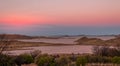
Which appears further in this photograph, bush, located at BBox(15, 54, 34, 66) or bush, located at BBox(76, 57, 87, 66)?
bush, located at BBox(15, 54, 34, 66)

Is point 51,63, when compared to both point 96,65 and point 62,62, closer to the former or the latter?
point 62,62

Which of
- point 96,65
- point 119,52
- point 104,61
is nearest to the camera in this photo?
point 96,65

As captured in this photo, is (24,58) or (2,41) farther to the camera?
(24,58)

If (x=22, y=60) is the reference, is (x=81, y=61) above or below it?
below

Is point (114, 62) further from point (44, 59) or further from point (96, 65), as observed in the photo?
point (44, 59)

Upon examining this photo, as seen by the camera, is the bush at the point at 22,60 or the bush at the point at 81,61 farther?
the bush at the point at 22,60

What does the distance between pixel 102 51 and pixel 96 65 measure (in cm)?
1031

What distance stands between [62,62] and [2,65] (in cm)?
999

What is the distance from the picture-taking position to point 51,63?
23.0 m

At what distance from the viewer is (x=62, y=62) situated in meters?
23.2

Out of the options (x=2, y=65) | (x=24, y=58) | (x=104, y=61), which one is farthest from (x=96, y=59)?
(x=2, y=65)

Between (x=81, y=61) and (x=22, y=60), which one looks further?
(x=22, y=60)

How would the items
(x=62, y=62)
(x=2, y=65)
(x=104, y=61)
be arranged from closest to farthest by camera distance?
(x=2, y=65), (x=62, y=62), (x=104, y=61)

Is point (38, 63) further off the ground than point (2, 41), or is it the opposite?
point (2, 41)
